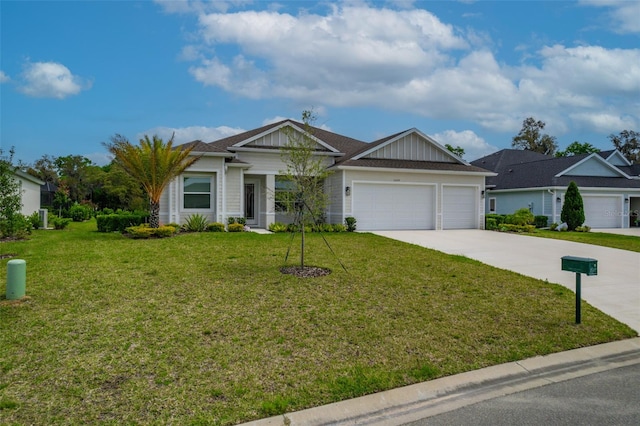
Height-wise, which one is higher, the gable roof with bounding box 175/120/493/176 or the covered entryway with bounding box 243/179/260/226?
the gable roof with bounding box 175/120/493/176

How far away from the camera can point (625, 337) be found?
5.55 metres

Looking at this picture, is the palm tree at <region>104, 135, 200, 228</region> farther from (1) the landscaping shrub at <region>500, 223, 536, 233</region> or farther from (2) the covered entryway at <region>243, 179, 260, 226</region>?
(1) the landscaping shrub at <region>500, 223, 536, 233</region>

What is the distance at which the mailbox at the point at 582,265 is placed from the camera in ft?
18.2

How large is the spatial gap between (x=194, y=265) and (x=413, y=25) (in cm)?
1123

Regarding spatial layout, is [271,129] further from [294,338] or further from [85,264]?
[294,338]

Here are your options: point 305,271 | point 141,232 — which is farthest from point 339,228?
point 305,271

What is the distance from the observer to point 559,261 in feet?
36.6

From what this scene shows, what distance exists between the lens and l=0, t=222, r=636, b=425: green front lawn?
3.67m

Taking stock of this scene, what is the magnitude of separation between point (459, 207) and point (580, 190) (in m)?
9.65

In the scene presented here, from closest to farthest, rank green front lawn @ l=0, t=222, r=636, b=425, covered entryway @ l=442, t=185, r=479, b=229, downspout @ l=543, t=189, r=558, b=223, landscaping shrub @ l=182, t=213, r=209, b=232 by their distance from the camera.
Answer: green front lawn @ l=0, t=222, r=636, b=425 → landscaping shrub @ l=182, t=213, r=209, b=232 → covered entryway @ l=442, t=185, r=479, b=229 → downspout @ l=543, t=189, r=558, b=223

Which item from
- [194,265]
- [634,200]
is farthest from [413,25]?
[634,200]

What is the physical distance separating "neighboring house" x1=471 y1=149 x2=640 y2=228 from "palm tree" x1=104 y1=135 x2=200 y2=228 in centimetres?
2152

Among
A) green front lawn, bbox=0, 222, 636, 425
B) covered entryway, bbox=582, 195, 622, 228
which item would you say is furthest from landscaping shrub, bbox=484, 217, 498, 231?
green front lawn, bbox=0, 222, 636, 425

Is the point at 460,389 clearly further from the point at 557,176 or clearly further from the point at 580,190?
the point at 580,190
